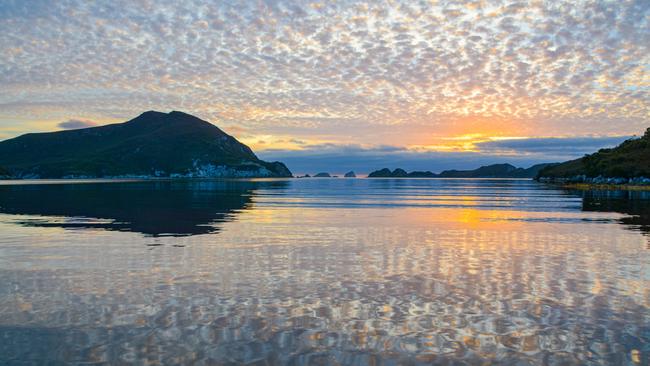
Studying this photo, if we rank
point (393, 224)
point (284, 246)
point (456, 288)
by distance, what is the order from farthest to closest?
point (393, 224), point (284, 246), point (456, 288)

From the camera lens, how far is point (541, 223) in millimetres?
52656

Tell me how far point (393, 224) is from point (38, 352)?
4025cm

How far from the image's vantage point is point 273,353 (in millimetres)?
13414

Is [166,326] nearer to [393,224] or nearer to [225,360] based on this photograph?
[225,360]

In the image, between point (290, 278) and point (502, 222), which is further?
point (502, 222)

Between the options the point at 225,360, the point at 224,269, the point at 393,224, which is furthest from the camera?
the point at 393,224

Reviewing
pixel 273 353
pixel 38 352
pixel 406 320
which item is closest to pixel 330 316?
pixel 406 320

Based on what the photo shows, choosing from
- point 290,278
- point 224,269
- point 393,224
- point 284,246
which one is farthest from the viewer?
point 393,224

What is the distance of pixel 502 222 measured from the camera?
5438 cm

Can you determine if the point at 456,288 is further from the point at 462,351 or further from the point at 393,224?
the point at 393,224

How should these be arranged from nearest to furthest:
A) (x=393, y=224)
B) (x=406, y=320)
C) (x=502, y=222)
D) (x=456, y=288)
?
(x=406, y=320) < (x=456, y=288) < (x=393, y=224) < (x=502, y=222)

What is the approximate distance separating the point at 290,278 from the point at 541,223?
3819 centimetres

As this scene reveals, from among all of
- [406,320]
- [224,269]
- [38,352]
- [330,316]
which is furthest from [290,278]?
[38,352]

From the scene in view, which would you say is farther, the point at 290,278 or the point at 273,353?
the point at 290,278
